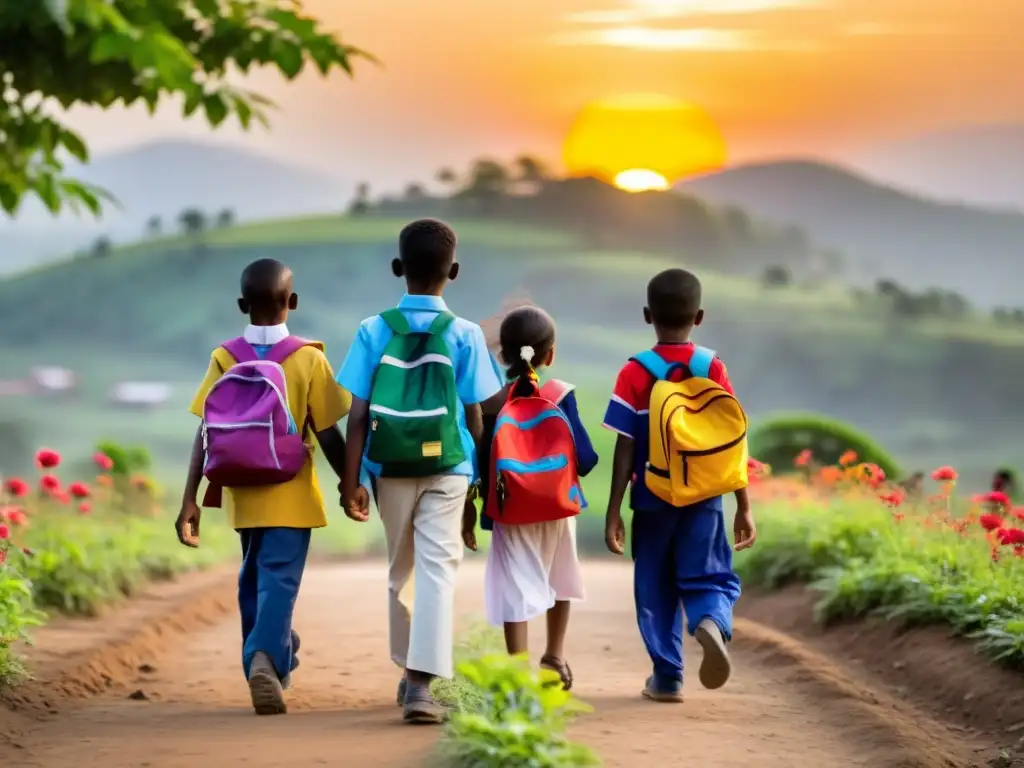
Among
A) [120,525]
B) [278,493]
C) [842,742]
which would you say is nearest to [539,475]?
[278,493]

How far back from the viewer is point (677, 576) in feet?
23.2

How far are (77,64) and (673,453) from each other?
314cm

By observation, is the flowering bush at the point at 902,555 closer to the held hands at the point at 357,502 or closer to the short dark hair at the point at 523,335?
the short dark hair at the point at 523,335

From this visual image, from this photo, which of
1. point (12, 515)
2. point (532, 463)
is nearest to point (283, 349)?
point (532, 463)

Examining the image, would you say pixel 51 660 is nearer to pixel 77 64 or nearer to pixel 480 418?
pixel 480 418

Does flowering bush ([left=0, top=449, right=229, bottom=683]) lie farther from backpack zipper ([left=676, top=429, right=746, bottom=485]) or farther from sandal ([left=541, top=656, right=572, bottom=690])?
backpack zipper ([left=676, top=429, right=746, bottom=485])

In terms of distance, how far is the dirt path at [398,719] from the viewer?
583 centimetres

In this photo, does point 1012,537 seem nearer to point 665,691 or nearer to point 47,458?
point 665,691

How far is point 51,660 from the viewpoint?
26.8 feet

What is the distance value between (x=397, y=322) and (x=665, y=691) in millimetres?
2112

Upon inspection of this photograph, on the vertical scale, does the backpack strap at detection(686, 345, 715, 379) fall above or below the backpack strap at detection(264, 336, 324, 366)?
below

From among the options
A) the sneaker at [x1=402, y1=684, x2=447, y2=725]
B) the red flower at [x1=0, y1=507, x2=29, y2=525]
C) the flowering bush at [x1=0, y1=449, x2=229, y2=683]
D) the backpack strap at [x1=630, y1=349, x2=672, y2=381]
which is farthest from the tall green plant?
the red flower at [x1=0, y1=507, x2=29, y2=525]

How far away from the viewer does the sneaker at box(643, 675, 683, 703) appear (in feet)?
23.1

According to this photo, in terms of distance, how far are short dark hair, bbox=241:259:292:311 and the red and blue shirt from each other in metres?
1.52
